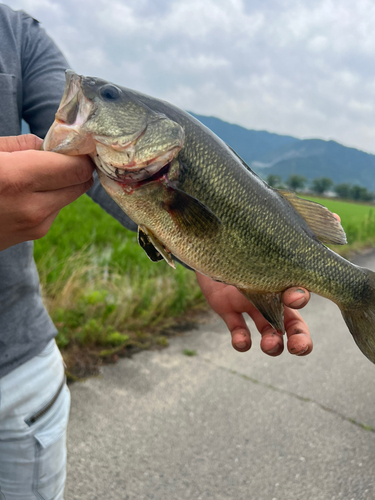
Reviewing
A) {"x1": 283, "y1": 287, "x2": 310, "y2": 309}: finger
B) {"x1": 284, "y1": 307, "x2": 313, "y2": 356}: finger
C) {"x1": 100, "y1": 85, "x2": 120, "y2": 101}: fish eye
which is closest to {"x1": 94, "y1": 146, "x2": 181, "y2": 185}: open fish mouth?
{"x1": 100, "y1": 85, "x2": 120, "y2": 101}: fish eye

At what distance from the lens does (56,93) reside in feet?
6.08

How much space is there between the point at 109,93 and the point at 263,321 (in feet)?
3.81

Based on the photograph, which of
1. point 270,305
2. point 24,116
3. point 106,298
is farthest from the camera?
point 106,298

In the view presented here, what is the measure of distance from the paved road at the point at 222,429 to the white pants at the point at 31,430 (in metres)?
1.06

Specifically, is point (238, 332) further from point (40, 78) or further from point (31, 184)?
point (40, 78)

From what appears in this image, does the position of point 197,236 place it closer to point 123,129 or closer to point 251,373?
point 123,129

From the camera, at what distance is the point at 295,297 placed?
159 cm

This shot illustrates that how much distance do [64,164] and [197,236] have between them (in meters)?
0.51

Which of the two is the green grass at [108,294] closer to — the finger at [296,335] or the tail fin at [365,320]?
the finger at [296,335]

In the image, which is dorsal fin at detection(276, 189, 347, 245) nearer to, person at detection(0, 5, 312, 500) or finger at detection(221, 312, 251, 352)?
person at detection(0, 5, 312, 500)

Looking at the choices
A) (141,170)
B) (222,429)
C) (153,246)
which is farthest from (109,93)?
(222,429)

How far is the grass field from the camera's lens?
13.2 ft

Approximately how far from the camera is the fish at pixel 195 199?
135 cm

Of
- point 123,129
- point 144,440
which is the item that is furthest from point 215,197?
point 144,440
